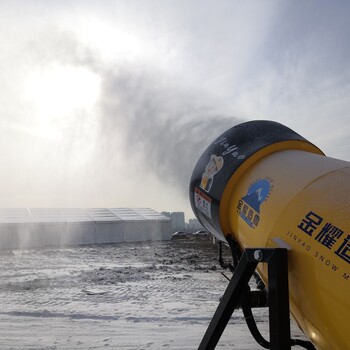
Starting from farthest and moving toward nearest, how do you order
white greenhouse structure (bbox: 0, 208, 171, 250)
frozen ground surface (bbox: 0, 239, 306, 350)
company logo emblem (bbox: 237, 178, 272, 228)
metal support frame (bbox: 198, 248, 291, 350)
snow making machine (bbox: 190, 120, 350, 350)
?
white greenhouse structure (bbox: 0, 208, 171, 250) → frozen ground surface (bbox: 0, 239, 306, 350) → company logo emblem (bbox: 237, 178, 272, 228) → metal support frame (bbox: 198, 248, 291, 350) → snow making machine (bbox: 190, 120, 350, 350)

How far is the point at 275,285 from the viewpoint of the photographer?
2.31 metres

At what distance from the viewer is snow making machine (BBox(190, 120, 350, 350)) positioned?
2070mm

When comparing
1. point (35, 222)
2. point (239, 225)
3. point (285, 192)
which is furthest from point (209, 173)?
point (35, 222)

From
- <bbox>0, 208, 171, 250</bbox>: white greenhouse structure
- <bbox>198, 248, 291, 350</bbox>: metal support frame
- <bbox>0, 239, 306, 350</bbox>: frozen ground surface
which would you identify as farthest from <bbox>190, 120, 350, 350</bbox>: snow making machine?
<bbox>0, 208, 171, 250</bbox>: white greenhouse structure

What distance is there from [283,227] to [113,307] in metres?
5.20

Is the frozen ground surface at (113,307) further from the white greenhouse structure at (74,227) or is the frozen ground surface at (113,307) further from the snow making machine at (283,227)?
the white greenhouse structure at (74,227)

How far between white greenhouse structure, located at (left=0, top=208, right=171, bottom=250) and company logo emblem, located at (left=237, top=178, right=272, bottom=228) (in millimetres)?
18820

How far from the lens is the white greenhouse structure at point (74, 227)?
19938 mm

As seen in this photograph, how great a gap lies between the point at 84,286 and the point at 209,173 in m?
6.42

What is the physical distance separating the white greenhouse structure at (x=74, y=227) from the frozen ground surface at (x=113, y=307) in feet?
24.6

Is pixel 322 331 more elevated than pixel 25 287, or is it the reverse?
pixel 322 331

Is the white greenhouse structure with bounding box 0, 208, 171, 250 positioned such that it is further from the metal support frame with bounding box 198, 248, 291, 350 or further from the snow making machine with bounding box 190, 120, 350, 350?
the metal support frame with bounding box 198, 248, 291, 350

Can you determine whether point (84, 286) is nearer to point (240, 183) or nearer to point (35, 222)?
point (240, 183)

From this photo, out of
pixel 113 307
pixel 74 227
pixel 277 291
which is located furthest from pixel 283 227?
pixel 74 227
